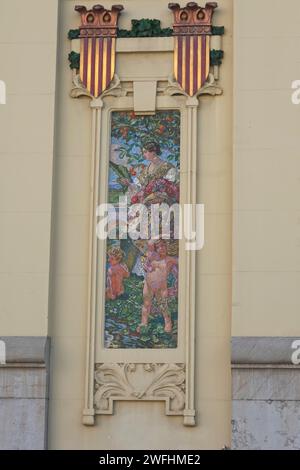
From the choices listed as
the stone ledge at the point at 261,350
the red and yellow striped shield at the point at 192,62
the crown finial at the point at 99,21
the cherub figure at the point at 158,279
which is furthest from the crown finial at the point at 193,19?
the stone ledge at the point at 261,350

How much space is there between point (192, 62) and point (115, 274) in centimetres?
300

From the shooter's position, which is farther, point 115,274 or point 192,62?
point 192,62

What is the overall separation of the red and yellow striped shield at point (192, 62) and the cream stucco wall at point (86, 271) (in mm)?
173

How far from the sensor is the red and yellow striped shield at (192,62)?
21750mm

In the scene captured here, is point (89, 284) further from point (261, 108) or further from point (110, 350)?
point (261, 108)

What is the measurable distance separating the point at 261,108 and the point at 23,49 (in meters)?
3.29

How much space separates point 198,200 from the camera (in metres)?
21.4

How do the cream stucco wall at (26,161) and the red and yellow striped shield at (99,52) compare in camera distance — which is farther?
the red and yellow striped shield at (99,52)

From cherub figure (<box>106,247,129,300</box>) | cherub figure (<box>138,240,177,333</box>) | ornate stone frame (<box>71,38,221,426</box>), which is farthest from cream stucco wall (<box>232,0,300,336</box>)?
cherub figure (<box>106,247,129,300</box>)

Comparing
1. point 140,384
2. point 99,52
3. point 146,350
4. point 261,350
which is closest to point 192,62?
point 99,52

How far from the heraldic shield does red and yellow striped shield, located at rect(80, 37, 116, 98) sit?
870 mm

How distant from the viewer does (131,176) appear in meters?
21.8

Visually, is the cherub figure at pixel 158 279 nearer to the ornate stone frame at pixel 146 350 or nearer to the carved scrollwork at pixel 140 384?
the ornate stone frame at pixel 146 350

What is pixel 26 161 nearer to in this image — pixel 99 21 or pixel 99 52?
pixel 99 52
